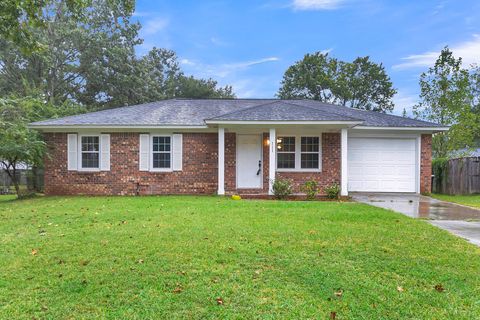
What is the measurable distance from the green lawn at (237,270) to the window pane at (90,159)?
6.58 m

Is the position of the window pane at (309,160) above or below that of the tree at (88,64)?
below

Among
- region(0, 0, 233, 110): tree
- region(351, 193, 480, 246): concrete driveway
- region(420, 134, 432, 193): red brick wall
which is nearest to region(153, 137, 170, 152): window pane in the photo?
region(351, 193, 480, 246): concrete driveway

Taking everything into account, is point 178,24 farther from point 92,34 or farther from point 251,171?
point 251,171

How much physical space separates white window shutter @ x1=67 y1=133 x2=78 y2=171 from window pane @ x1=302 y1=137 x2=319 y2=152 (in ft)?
28.9

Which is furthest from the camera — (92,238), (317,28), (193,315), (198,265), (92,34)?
(92,34)

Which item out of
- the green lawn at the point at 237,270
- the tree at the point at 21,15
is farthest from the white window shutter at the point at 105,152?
the green lawn at the point at 237,270

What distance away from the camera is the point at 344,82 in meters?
37.5

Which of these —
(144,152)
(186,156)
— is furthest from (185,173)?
(144,152)

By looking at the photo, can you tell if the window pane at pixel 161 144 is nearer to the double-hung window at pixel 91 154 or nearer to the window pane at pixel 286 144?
the double-hung window at pixel 91 154

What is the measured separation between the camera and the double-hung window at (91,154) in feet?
43.0

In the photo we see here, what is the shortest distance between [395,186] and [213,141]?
7401 mm

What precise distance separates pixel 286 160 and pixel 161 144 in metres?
4.87

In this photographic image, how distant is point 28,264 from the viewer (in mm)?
4348

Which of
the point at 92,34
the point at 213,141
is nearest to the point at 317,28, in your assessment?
the point at 213,141
